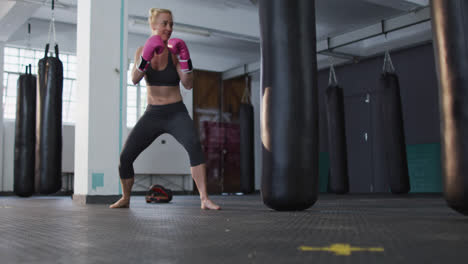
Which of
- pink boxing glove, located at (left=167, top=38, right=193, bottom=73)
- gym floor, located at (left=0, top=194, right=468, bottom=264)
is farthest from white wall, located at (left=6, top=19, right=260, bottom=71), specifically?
gym floor, located at (left=0, top=194, right=468, bottom=264)

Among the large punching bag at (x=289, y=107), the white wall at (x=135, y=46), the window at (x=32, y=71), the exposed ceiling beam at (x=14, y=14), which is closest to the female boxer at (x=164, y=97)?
the large punching bag at (x=289, y=107)

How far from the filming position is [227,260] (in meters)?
1.08

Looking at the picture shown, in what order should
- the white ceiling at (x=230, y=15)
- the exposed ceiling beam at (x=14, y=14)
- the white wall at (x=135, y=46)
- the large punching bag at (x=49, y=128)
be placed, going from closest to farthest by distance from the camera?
the large punching bag at (x=49, y=128)
the exposed ceiling beam at (x=14, y=14)
the white ceiling at (x=230, y=15)
the white wall at (x=135, y=46)

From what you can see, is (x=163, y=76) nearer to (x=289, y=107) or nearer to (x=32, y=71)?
(x=289, y=107)

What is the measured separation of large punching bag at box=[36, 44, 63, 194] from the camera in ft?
18.0

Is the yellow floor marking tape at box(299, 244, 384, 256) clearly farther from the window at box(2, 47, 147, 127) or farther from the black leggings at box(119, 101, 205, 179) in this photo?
the window at box(2, 47, 147, 127)

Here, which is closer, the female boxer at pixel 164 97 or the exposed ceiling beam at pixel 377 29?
the female boxer at pixel 164 97

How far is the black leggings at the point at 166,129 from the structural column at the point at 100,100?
1501 mm

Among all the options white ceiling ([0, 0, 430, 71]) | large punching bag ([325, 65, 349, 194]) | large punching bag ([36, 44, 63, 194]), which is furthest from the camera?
white ceiling ([0, 0, 430, 71])

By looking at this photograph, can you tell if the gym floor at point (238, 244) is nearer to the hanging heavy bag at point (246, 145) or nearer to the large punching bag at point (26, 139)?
the large punching bag at point (26, 139)

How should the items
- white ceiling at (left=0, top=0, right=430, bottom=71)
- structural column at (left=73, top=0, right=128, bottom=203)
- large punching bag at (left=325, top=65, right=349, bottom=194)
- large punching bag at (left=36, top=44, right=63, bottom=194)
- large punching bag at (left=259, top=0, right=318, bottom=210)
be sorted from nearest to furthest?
large punching bag at (left=259, top=0, right=318, bottom=210), structural column at (left=73, top=0, right=128, bottom=203), large punching bag at (left=36, top=44, right=63, bottom=194), large punching bag at (left=325, top=65, right=349, bottom=194), white ceiling at (left=0, top=0, right=430, bottom=71)

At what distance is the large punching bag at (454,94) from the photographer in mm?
1794

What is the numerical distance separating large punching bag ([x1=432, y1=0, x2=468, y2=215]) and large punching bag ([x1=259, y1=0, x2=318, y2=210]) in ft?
3.11

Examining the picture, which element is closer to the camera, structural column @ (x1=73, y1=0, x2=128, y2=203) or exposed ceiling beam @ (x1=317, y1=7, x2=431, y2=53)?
structural column @ (x1=73, y1=0, x2=128, y2=203)
